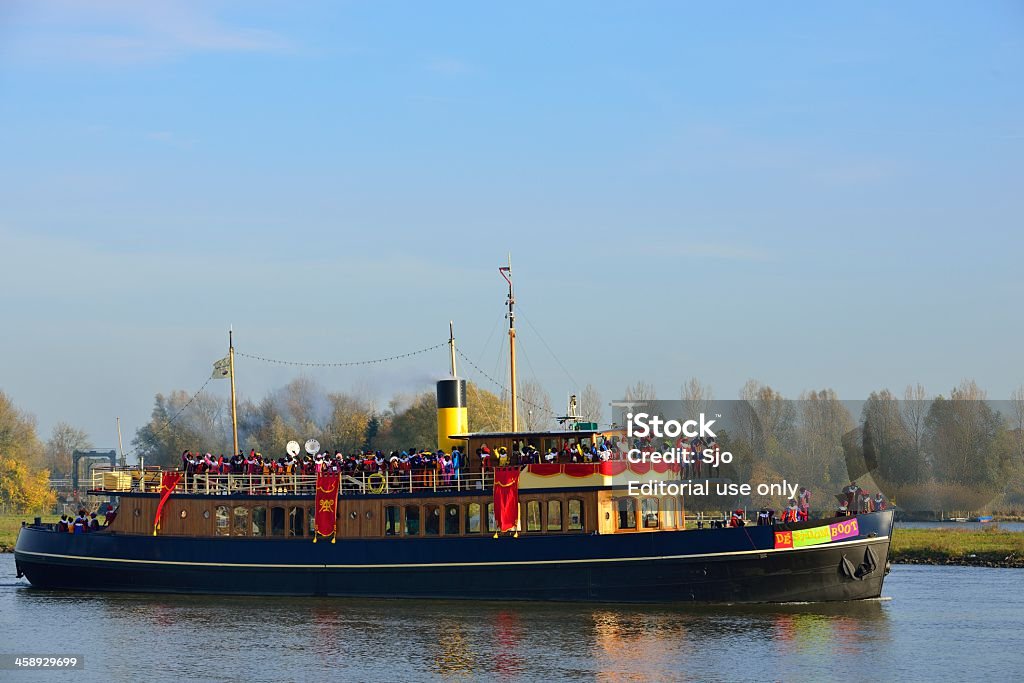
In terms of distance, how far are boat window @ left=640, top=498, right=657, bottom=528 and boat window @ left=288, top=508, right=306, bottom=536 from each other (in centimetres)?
982

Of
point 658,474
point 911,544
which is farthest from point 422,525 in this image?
point 911,544

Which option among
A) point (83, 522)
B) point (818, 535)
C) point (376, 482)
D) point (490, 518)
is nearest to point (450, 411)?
point (376, 482)

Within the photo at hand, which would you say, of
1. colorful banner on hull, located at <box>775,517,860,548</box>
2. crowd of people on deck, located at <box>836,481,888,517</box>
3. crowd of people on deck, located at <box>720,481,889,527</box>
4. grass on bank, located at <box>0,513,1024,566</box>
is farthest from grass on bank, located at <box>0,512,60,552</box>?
crowd of people on deck, located at <box>836,481,888,517</box>

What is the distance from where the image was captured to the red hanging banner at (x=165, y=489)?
39312 millimetres

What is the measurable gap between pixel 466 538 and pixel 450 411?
14.6 ft

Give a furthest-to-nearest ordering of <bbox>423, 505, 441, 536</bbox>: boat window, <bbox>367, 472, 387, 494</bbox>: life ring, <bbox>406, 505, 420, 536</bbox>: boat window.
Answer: <bbox>367, 472, 387, 494</bbox>: life ring < <bbox>406, 505, 420, 536</bbox>: boat window < <bbox>423, 505, 441, 536</bbox>: boat window

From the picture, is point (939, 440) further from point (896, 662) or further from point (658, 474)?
point (896, 662)

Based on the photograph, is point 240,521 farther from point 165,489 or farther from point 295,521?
point 165,489

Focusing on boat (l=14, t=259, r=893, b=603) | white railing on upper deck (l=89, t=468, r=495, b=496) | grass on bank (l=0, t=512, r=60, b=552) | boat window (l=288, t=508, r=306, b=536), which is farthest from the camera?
grass on bank (l=0, t=512, r=60, b=552)

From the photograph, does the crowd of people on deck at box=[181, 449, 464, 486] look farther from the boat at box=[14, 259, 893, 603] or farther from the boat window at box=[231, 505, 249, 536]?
the boat window at box=[231, 505, 249, 536]

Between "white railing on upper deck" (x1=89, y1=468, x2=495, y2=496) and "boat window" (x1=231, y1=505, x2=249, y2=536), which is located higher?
"white railing on upper deck" (x1=89, y1=468, x2=495, y2=496)

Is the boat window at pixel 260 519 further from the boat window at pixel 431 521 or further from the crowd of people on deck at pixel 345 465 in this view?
the boat window at pixel 431 521

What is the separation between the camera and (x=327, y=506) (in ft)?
122

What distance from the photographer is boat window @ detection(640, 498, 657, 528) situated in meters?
36.0
